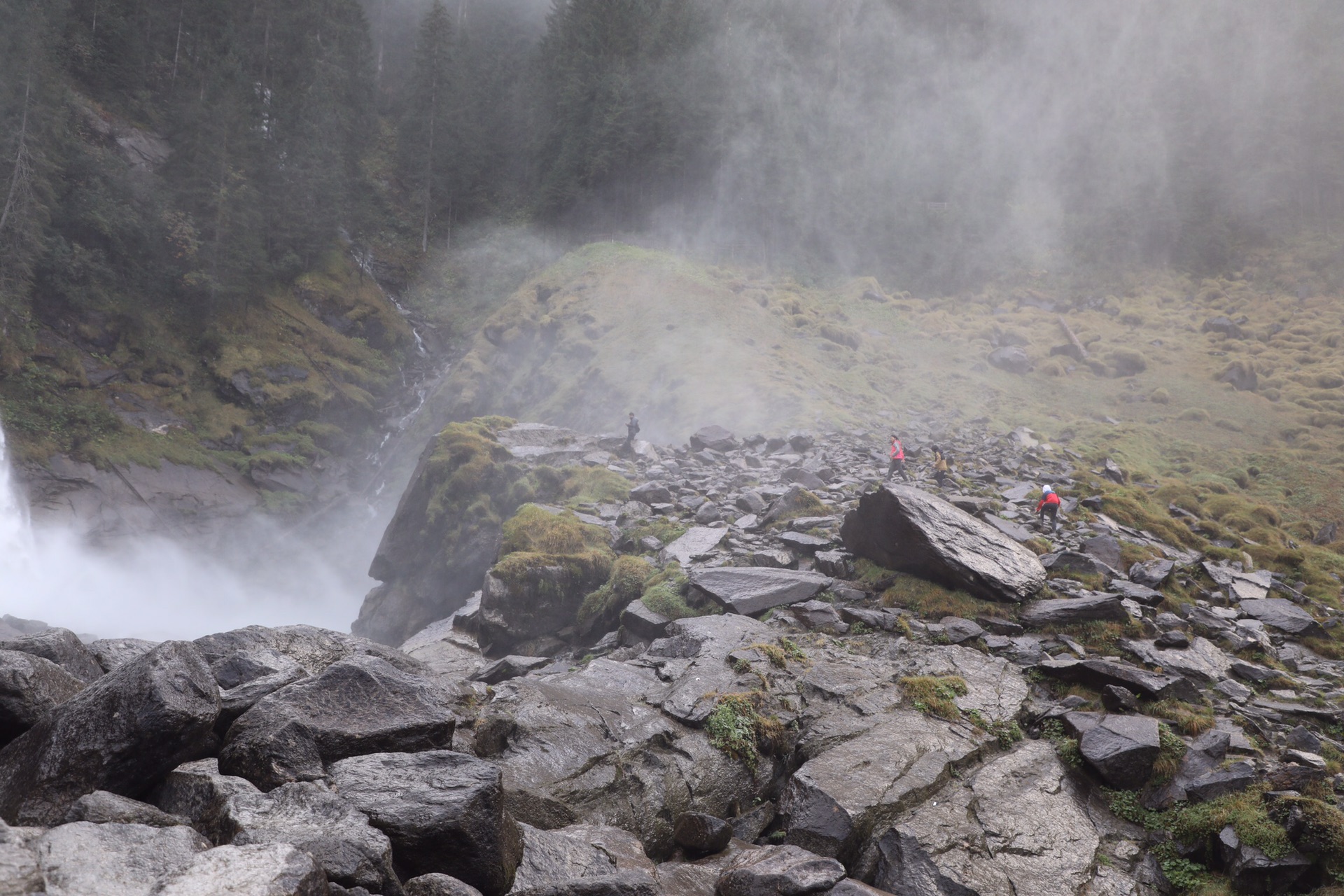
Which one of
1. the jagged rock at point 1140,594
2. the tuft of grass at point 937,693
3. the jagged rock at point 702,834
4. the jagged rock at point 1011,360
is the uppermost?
the jagged rock at point 702,834

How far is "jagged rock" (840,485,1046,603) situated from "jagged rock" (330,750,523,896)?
29.8ft

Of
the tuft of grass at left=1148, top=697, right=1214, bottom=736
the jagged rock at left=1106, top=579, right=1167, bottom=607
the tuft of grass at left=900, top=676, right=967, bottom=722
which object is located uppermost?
the tuft of grass at left=900, top=676, right=967, bottom=722

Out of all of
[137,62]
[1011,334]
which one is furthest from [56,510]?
[1011,334]

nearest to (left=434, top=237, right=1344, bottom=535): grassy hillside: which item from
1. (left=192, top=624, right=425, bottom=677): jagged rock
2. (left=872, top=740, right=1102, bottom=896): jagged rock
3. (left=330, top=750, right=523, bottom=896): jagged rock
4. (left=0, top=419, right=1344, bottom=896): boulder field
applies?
(left=0, top=419, right=1344, bottom=896): boulder field

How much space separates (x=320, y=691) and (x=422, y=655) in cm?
868

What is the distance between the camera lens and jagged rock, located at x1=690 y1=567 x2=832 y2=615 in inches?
499

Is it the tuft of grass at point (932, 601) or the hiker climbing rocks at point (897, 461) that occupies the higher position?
the tuft of grass at point (932, 601)

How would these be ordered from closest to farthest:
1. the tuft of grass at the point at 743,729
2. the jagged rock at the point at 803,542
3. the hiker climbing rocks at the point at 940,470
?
1. the tuft of grass at the point at 743,729
2. the jagged rock at the point at 803,542
3. the hiker climbing rocks at the point at 940,470

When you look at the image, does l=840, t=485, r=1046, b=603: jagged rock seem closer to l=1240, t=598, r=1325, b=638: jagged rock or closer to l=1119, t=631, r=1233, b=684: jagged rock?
l=1119, t=631, r=1233, b=684: jagged rock

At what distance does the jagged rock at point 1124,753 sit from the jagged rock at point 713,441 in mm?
17301

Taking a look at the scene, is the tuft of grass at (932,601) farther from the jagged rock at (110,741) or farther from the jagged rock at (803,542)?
the jagged rock at (110,741)

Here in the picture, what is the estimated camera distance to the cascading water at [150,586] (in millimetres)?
31531

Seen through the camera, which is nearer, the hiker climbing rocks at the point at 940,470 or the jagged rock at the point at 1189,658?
the jagged rock at the point at 1189,658

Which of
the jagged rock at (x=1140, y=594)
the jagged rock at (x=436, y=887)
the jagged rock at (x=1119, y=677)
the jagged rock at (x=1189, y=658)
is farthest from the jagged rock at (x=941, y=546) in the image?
the jagged rock at (x=436, y=887)
